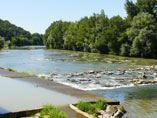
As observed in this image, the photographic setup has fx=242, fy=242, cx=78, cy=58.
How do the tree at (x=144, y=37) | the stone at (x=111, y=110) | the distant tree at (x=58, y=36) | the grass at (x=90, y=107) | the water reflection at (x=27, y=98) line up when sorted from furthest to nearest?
the distant tree at (x=58, y=36)
the tree at (x=144, y=37)
the stone at (x=111, y=110)
the water reflection at (x=27, y=98)
the grass at (x=90, y=107)

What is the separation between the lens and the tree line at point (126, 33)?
5059 cm

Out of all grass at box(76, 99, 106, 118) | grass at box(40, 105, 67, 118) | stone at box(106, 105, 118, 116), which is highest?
grass at box(40, 105, 67, 118)

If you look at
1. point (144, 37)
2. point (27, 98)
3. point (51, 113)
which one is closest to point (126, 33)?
point (144, 37)

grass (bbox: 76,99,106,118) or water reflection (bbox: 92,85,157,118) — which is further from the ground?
grass (bbox: 76,99,106,118)

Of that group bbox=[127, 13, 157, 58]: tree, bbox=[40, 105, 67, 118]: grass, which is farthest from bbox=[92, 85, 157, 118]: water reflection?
bbox=[127, 13, 157, 58]: tree

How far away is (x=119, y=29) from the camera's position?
6266 cm

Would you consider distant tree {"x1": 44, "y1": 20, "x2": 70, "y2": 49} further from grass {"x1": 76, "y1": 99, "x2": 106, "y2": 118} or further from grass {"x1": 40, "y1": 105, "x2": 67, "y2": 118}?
grass {"x1": 40, "y1": 105, "x2": 67, "y2": 118}

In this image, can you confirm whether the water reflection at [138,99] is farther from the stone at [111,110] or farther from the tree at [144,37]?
the tree at [144,37]

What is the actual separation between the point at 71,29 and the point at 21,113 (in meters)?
97.8

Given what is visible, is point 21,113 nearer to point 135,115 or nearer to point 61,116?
point 61,116

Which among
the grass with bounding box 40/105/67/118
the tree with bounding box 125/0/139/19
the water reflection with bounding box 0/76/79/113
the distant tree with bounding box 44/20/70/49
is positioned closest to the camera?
the grass with bounding box 40/105/67/118

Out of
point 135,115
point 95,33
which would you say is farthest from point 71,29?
point 135,115

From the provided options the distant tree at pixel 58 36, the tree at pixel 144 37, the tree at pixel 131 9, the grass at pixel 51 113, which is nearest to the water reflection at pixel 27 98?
the grass at pixel 51 113

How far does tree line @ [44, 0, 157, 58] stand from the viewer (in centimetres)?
5059
